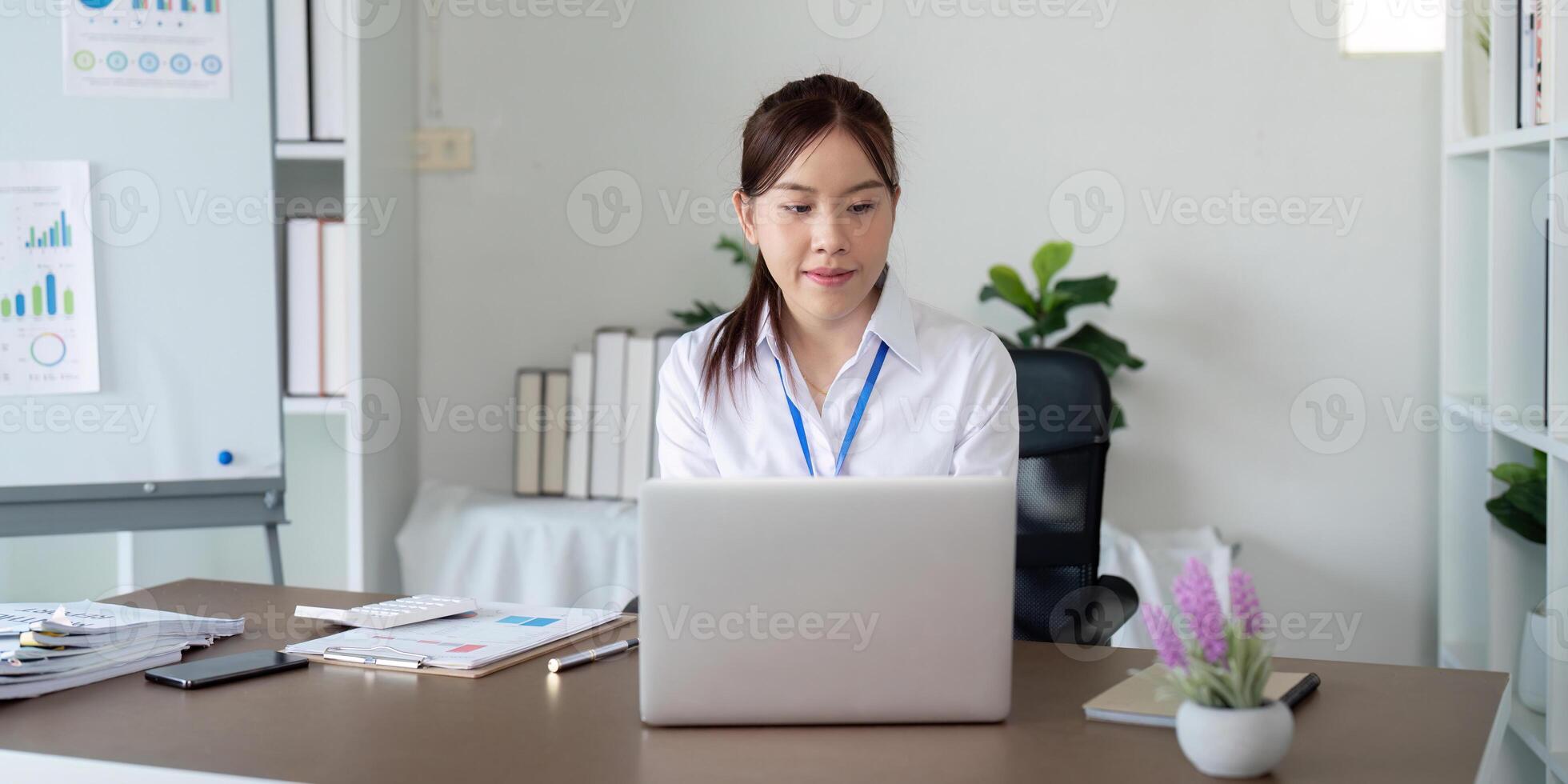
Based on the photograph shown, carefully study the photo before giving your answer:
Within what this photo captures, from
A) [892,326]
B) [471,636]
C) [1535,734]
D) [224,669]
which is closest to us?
[224,669]

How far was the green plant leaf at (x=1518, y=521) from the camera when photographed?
2.17 meters

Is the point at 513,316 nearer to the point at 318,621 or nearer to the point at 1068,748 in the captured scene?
the point at 318,621

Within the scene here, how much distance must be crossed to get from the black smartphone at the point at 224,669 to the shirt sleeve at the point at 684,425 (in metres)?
0.50

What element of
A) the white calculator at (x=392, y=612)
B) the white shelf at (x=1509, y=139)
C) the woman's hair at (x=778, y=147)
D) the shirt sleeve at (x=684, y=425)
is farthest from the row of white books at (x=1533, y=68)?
the white calculator at (x=392, y=612)

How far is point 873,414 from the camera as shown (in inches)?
63.6

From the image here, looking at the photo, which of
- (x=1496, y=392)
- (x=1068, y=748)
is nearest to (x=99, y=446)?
(x=1068, y=748)

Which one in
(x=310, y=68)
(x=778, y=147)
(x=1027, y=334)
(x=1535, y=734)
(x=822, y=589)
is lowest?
(x=1535, y=734)

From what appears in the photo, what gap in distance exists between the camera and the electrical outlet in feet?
9.50

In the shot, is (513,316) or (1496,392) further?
(513,316)

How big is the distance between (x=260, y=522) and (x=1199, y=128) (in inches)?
78.1

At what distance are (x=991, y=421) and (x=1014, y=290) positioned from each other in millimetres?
969

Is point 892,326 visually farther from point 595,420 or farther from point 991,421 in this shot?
point 595,420

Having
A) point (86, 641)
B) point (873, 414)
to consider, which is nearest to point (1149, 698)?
point (873, 414)

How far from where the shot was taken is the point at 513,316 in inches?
116
